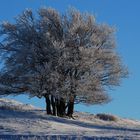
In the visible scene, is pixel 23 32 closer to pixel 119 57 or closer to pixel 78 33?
pixel 78 33

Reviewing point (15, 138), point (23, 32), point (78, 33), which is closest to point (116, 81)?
point (78, 33)

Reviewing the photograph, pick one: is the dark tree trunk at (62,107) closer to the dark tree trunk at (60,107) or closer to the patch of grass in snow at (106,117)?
the dark tree trunk at (60,107)

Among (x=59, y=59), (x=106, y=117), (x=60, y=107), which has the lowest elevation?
(x=60, y=107)

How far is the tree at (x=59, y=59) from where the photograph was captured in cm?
4309

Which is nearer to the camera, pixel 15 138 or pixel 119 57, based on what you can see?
pixel 15 138

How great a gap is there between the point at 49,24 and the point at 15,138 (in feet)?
89.9

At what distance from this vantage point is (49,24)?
45125 millimetres

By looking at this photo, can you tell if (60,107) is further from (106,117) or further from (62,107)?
(106,117)

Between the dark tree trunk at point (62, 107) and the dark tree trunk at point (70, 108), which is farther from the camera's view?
the dark tree trunk at point (70, 108)

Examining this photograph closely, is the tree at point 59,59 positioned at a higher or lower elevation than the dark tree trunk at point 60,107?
higher

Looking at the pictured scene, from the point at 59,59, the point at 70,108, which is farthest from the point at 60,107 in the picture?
the point at 59,59

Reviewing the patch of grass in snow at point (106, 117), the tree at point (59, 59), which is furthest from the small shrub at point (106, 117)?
the tree at point (59, 59)

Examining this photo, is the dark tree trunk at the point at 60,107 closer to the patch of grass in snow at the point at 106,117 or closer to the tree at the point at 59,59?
the tree at the point at 59,59

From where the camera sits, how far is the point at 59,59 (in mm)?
42875
